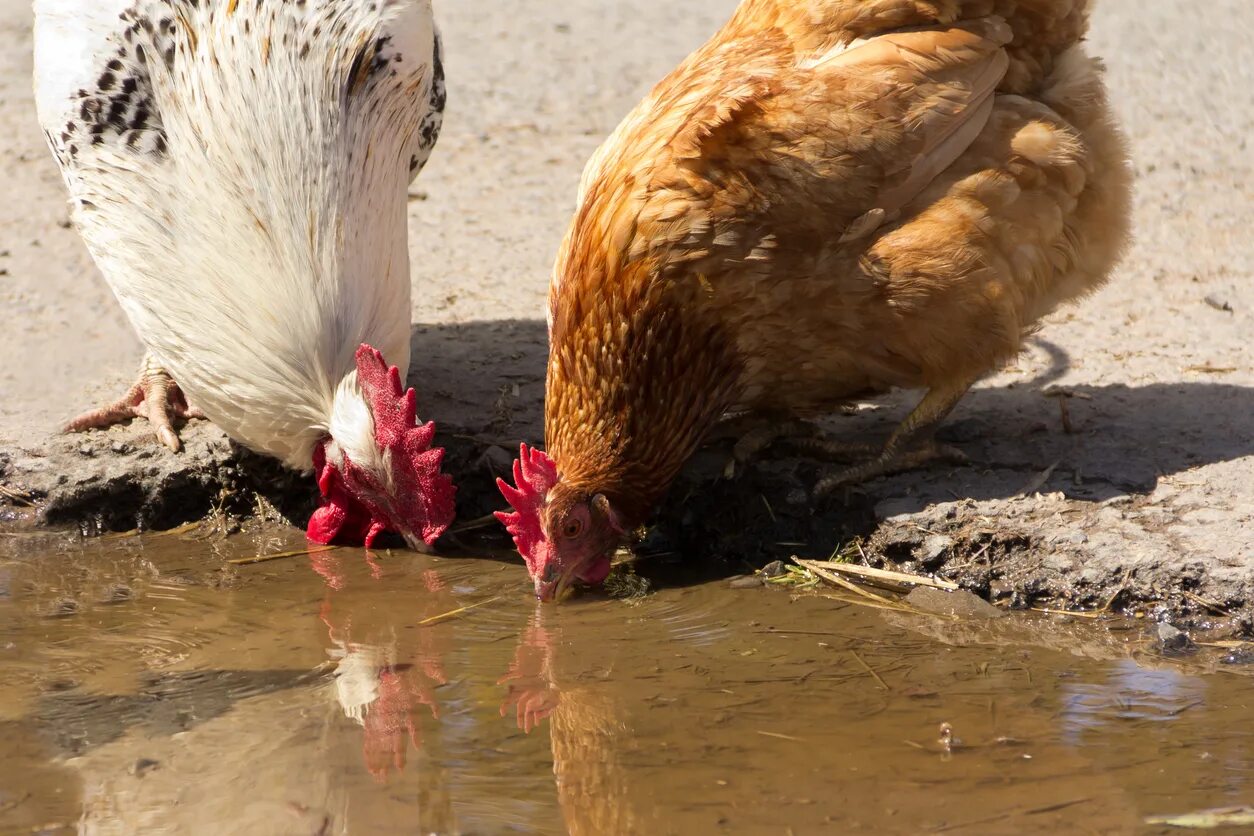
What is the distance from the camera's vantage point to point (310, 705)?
11.3ft

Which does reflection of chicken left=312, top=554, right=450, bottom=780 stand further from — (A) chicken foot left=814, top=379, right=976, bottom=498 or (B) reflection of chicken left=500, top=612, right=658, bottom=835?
(A) chicken foot left=814, top=379, right=976, bottom=498

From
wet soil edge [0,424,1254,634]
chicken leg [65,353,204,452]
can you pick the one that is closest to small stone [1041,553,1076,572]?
wet soil edge [0,424,1254,634]

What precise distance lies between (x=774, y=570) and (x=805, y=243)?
105cm

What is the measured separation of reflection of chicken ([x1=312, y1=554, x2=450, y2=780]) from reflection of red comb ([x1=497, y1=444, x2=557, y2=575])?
1.11ft

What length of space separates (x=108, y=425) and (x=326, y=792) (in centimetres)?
257

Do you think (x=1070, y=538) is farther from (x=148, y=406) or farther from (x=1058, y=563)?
(x=148, y=406)

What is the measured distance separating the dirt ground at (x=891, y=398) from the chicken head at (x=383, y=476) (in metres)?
0.52

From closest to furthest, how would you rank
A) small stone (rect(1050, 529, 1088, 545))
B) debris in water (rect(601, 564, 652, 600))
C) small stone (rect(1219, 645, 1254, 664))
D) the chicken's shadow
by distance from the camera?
small stone (rect(1219, 645, 1254, 664)) < small stone (rect(1050, 529, 1088, 545)) < debris in water (rect(601, 564, 652, 600)) < the chicken's shadow

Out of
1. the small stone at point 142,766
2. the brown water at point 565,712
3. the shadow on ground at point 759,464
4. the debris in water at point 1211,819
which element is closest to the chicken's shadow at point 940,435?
the shadow on ground at point 759,464

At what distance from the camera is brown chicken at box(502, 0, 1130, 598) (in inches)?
159

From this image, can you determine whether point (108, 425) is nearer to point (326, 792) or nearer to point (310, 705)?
point (310, 705)

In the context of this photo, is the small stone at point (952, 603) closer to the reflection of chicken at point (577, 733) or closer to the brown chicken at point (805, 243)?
the brown chicken at point (805, 243)

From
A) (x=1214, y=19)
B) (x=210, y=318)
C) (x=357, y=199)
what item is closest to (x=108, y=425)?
A: (x=210, y=318)

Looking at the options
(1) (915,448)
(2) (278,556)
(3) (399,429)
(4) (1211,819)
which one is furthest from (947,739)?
(2) (278,556)
